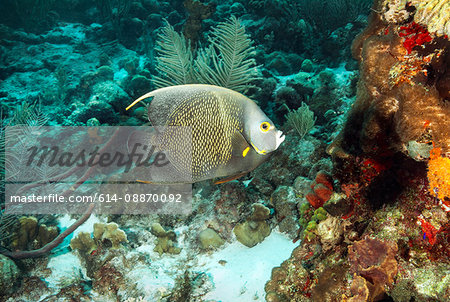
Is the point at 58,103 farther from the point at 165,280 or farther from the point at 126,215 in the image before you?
the point at 165,280

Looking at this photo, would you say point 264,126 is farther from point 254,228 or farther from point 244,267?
point 244,267

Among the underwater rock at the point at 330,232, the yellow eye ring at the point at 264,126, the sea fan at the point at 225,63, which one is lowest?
the underwater rock at the point at 330,232

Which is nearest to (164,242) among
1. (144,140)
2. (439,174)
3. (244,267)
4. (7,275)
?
(244,267)

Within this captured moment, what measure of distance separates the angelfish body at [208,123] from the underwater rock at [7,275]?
9.92 ft

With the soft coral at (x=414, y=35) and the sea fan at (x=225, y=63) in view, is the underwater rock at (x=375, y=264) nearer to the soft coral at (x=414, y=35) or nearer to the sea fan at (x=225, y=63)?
the soft coral at (x=414, y=35)

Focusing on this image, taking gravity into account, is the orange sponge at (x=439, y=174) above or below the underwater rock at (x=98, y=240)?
above

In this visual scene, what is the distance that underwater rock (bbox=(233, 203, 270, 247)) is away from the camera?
3102 mm

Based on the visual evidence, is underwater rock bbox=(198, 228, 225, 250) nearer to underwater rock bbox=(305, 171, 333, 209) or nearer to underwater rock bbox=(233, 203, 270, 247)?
underwater rock bbox=(233, 203, 270, 247)

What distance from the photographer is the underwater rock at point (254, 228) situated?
10.2 feet

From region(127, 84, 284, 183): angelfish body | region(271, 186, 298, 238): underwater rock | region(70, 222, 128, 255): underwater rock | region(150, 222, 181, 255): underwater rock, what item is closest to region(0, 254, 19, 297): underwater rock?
region(70, 222, 128, 255): underwater rock

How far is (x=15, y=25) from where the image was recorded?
1343 centimetres

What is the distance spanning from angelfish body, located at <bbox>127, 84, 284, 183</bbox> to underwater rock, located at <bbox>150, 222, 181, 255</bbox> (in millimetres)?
2043

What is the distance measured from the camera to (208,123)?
1601 millimetres

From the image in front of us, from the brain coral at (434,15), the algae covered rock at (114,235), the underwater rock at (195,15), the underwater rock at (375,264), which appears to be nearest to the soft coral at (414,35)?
the brain coral at (434,15)
